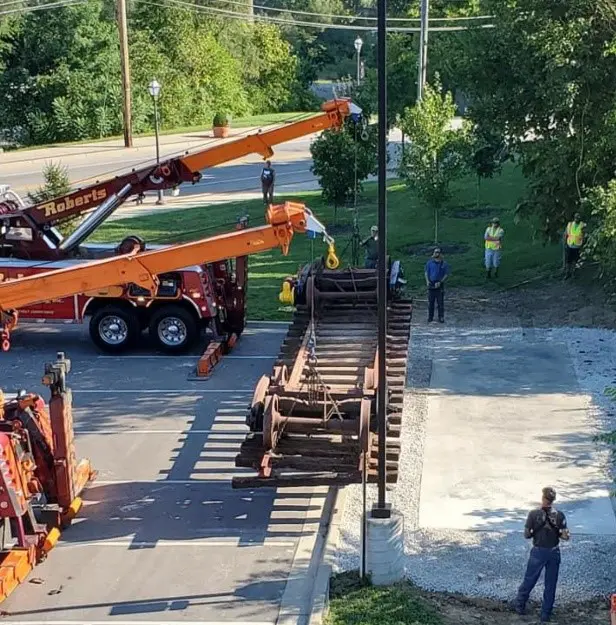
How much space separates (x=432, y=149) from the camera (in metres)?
26.0

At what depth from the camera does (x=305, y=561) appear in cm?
1208

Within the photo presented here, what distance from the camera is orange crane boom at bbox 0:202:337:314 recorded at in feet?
42.7

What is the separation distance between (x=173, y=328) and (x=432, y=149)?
891 cm

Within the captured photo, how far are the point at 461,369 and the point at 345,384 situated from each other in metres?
4.59

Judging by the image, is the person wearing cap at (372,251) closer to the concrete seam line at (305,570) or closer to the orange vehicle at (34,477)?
the concrete seam line at (305,570)

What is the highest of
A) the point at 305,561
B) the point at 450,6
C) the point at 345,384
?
the point at 450,6

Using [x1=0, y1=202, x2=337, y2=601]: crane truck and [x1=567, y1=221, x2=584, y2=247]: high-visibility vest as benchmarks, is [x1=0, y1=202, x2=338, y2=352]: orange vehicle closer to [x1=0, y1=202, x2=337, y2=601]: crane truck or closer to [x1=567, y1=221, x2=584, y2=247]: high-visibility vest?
[x1=0, y1=202, x2=337, y2=601]: crane truck

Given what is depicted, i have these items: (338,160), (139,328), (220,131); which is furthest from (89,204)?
(220,131)

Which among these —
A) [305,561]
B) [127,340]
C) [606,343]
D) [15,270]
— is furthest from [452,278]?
[305,561]

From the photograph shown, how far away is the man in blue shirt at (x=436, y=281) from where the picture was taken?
21.1 meters

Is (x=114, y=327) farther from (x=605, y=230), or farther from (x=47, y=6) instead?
(x=47, y=6)

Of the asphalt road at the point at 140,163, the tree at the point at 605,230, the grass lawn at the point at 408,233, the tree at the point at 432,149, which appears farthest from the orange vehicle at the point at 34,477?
the asphalt road at the point at 140,163

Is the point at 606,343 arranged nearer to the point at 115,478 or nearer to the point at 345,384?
the point at 345,384

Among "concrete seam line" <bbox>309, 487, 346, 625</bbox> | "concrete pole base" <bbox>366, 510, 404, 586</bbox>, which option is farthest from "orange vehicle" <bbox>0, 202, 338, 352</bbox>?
"concrete pole base" <bbox>366, 510, 404, 586</bbox>
